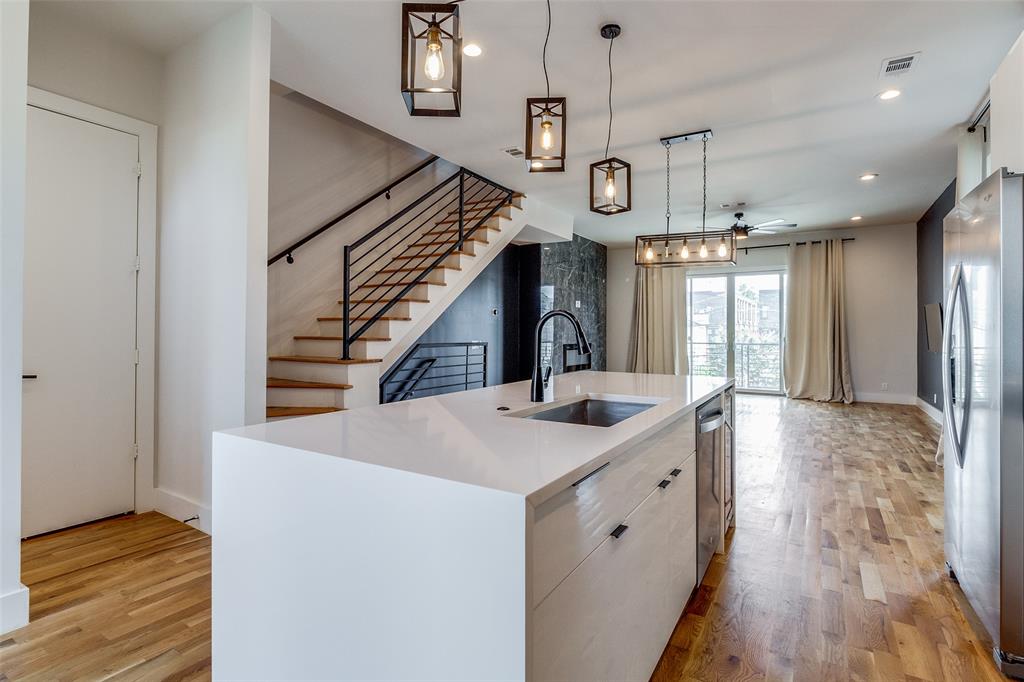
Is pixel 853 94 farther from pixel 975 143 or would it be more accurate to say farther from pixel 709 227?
pixel 709 227

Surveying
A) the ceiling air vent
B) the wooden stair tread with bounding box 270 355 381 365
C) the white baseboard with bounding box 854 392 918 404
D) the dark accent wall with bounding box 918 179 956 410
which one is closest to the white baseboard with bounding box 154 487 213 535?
the wooden stair tread with bounding box 270 355 381 365

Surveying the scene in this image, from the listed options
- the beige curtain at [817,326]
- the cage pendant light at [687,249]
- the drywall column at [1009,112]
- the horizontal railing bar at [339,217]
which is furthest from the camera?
the beige curtain at [817,326]

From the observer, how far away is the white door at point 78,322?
2.81 meters

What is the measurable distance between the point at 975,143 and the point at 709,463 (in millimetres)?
3718

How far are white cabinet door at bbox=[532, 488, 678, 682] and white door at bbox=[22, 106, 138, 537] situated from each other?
10.2 feet

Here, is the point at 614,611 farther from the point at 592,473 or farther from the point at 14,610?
the point at 14,610

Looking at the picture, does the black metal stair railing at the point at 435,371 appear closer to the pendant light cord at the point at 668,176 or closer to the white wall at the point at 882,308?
the pendant light cord at the point at 668,176

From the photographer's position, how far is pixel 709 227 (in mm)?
7977

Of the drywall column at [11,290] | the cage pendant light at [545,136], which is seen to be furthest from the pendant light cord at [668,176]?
the drywall column at [11,290]

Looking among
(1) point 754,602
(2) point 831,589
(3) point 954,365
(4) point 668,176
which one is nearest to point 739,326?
(4) point 668,176

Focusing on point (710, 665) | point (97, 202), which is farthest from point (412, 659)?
point (97, 202)

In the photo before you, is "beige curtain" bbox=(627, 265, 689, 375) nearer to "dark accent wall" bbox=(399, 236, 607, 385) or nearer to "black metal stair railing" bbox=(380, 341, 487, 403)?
"dark accent wall" bbox=(399, 236, 607, 385)

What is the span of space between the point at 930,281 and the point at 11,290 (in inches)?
343

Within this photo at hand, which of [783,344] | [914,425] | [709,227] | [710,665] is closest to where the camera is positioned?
[710,665]
